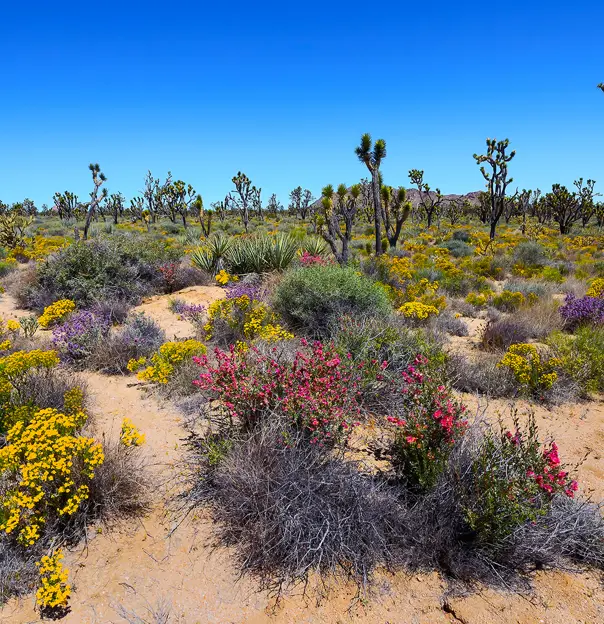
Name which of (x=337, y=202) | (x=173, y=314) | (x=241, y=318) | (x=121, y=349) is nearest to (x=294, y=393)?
(x=241, y=318)

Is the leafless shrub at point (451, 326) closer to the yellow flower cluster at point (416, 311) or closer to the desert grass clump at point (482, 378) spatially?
the yellow flower cluster at point (416, 311)

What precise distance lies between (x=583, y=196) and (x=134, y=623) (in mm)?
42091

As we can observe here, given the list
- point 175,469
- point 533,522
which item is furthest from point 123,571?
point 533,522

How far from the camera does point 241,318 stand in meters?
6.93

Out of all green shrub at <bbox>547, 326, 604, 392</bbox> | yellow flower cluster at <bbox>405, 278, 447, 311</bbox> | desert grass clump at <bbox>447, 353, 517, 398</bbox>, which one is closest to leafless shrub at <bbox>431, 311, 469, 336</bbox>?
yellow flower cluster at <bbox>405, 278, 447, 311</bbox>

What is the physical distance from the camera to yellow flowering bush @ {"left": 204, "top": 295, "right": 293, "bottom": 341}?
254 inches

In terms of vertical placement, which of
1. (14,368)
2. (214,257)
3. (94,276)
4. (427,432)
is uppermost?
(214,257)

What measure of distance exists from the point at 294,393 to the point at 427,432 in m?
1.20

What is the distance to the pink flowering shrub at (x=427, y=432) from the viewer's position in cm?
321

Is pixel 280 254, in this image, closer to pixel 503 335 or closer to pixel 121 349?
pixel 121 349

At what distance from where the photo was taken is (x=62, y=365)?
6055mm

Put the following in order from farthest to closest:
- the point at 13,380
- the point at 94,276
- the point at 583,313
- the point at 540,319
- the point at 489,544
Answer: the point at 94,276 < the point at 540,319 < the point at 583,313 < the point at 13,380 < the point at 489,544

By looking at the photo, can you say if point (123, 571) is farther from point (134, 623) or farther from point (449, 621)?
point (449, 621)

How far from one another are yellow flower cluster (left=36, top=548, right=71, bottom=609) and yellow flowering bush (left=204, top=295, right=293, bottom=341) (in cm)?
388
